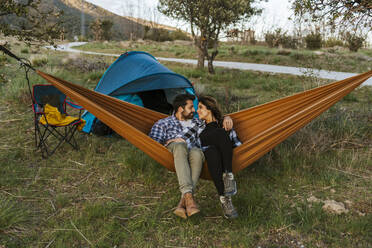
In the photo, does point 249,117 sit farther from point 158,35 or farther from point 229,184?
point 158,35

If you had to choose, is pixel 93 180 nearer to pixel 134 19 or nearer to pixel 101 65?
pixel 101 65

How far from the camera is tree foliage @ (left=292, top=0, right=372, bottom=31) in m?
2.88

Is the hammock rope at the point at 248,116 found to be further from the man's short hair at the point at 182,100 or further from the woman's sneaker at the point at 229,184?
the man's short hair at the point at 182,100

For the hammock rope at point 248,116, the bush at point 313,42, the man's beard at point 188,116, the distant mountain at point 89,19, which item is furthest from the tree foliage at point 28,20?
the distant mountain at point 89,19

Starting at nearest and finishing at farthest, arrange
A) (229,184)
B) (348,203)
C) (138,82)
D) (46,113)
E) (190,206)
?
(190,206) → (229,184) → (348,203) → (46,113) → (138,82)

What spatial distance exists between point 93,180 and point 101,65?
5.38 m

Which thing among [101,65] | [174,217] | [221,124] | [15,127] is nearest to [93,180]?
[174,217]

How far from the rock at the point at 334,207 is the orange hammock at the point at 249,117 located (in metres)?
0.51

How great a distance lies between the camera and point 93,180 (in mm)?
2416

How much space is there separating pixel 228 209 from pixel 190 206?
0.24 meters

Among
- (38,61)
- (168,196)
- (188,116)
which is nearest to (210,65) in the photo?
(38,61)

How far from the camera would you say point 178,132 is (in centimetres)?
240

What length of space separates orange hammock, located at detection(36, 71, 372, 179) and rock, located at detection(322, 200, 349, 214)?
507 millimetres

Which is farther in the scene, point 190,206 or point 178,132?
point 178,132
